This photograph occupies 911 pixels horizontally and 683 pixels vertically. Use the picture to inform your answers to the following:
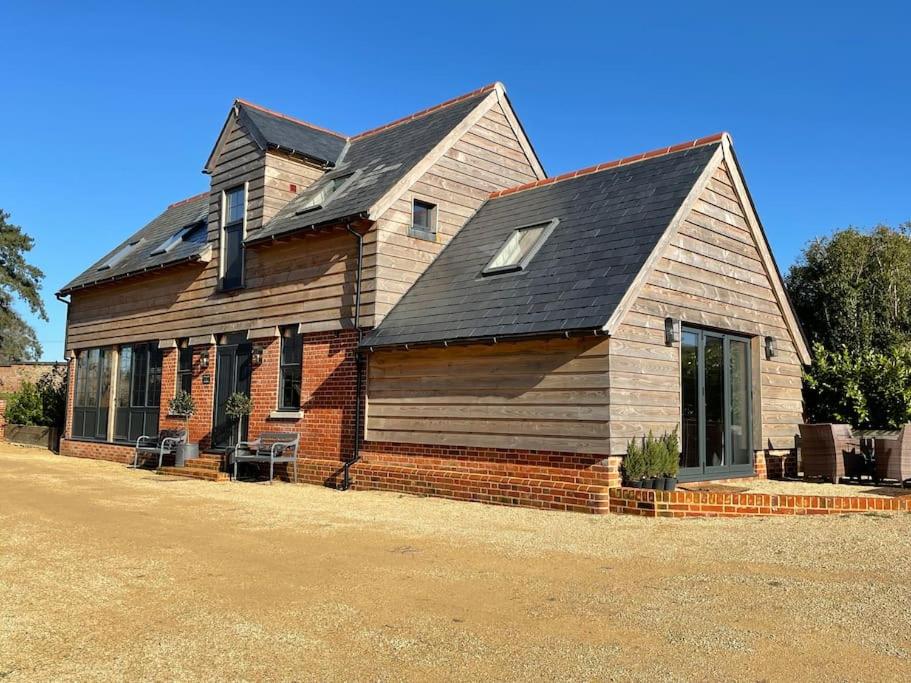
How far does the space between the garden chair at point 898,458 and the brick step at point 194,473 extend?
10878 mm

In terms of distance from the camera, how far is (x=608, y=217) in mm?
12109

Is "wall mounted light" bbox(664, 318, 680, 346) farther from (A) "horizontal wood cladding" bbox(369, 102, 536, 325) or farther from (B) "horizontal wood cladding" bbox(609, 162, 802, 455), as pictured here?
(A) "horizontal wood cladding" bbox(369, 102, 536, 325)

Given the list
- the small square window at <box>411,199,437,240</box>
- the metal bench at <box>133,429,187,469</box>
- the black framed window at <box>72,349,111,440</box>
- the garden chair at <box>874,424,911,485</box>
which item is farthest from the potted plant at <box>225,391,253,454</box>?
the garden chair at <box>874,424,911,485</box>

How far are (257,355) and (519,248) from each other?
18.9ft

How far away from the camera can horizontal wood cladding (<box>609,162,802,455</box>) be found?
409 inches

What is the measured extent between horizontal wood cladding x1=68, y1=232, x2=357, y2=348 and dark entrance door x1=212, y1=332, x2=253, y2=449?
0.36 m

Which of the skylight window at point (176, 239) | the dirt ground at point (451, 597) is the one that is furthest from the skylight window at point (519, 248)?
the skylight window at point (176, 239)

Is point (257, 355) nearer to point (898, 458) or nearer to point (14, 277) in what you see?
point (898, 458)

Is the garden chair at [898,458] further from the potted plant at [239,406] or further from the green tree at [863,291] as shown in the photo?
the potted plant at [239,406]

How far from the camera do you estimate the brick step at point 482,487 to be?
999 centimetres

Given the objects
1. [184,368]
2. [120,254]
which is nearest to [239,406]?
[184,368]

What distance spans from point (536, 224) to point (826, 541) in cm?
727

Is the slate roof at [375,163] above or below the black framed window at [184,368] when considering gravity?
above

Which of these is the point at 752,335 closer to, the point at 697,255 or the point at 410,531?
the point at 697,255
